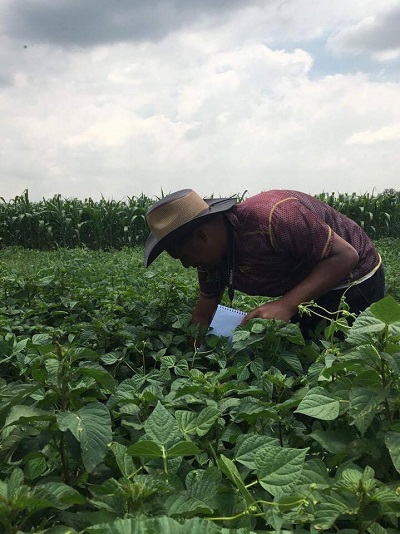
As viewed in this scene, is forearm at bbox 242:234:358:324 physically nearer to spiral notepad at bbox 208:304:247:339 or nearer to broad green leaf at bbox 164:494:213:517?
spiral notepad at bbox 208:304:247:339

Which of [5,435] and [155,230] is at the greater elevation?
[155,230]

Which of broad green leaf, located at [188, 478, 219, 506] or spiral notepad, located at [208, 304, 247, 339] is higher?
broad green leaf, located at [188, 478, 219, 506]

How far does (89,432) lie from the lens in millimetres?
1089

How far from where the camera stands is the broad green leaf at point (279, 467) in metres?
0.94

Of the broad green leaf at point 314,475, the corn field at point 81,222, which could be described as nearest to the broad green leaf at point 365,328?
the broad green leaf at point 314,475

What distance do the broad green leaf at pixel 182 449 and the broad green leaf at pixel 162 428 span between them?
4 cm

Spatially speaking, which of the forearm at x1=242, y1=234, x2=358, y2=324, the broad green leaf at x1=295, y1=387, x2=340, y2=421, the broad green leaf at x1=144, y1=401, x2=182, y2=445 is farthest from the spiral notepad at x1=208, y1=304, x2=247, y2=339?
the broad green leaf at x1=144, y1=401, x2=182, y2=445

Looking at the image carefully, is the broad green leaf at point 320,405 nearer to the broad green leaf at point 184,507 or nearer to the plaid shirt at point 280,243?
the broad green leaf at point 184,507

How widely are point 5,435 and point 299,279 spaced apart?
1784 millimetres

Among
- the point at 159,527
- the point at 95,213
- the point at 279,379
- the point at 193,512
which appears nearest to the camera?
the point at 159,527

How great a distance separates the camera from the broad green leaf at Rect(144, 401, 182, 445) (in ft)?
3.52

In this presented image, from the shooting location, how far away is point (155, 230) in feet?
8.41

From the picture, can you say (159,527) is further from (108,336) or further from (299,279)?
(299,279)

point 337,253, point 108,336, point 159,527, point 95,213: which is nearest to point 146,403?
point 159,527
